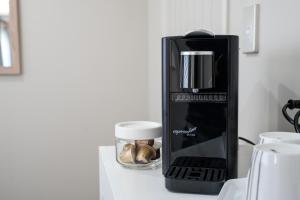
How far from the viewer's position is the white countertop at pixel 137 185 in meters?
0.61

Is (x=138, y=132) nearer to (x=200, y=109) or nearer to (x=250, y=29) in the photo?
(x=200, y=109)

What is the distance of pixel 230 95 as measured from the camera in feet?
2.09

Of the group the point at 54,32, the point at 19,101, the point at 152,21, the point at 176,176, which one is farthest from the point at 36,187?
the point at 176,176

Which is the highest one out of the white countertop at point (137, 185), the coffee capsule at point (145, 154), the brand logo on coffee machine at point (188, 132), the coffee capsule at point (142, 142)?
the brand logo on coffee machine at point (188, 132)

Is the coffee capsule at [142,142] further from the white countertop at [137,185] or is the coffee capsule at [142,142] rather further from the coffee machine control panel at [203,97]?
the coffee machine control panel at [203,97]

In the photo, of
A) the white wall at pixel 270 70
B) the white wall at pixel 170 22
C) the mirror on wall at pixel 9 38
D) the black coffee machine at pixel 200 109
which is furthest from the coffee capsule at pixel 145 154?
the mirror on wall at pixel 9 38

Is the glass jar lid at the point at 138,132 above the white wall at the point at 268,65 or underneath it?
underneath

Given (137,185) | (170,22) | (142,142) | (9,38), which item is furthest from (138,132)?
(9,38)

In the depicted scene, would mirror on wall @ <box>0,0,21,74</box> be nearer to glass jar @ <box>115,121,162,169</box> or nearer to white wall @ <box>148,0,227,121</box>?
white wall @ <box>148,0,227,121</box>

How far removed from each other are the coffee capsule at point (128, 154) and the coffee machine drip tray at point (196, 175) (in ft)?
0.49

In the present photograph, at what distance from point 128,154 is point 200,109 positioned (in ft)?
0.80

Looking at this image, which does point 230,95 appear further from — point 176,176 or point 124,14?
point 124,14

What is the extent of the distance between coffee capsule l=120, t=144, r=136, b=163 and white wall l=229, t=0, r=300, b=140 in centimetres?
33

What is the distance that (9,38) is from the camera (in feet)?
6.32
